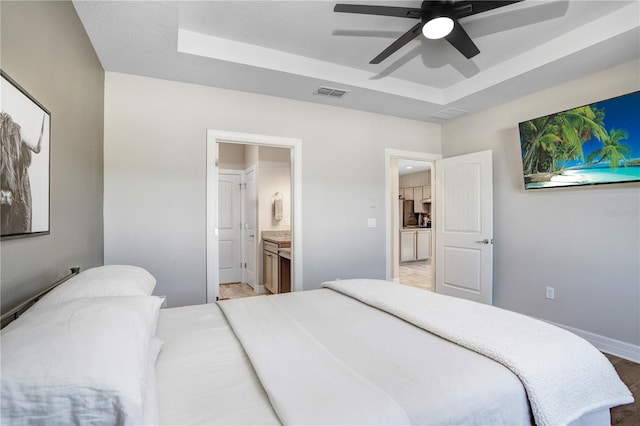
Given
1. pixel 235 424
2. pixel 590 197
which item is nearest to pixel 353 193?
pixel 590 197

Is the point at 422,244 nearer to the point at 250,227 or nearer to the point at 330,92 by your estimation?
the point at 250,227

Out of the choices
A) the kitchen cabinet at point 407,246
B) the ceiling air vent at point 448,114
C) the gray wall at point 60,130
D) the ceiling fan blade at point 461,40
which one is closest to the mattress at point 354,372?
the gray wall at point 60,130

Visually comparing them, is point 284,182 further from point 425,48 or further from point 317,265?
point 425,48

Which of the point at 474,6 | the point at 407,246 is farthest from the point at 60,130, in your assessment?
the point at 407,246

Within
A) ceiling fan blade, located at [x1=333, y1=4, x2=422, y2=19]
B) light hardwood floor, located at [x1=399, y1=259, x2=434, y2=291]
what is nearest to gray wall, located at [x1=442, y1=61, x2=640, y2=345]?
light hardwood floor, located at [x1=399, y1=259, x2=434, y2=291]

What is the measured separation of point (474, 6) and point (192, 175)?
2719 mm

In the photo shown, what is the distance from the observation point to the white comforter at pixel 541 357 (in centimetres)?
113

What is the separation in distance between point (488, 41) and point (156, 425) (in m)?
3.45

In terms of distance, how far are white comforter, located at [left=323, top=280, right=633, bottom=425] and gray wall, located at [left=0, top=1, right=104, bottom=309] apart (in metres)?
1.86

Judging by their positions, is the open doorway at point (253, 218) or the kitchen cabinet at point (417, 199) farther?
the kitchen cabinet at point (417, 199)

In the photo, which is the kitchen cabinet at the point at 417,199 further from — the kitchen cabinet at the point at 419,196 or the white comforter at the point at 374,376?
the white comforter at the point at 374,376

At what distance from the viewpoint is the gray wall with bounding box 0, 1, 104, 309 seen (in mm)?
1319

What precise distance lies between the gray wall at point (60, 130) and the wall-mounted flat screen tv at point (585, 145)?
400cm

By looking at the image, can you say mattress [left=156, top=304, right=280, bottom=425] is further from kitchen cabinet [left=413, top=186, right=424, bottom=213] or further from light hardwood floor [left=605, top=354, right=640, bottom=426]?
kitchen cabinet [left=413, top=186, right=424, bottom=213]
